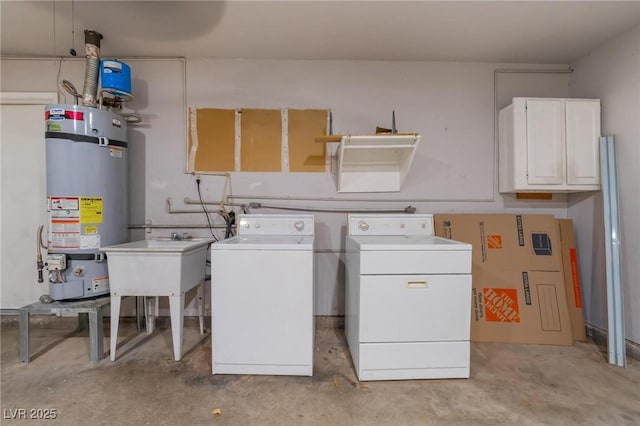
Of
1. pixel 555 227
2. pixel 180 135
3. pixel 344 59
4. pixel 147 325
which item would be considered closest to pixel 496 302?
pixel 555 227

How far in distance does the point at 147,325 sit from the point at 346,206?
184cm

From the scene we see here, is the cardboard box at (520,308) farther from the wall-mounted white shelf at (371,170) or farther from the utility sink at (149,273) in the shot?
the utility sink at (149,273)

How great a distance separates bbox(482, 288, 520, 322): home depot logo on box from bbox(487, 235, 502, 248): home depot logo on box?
0.34m

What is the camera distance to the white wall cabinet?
2107mm

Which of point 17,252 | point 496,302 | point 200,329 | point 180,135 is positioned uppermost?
point 180,135

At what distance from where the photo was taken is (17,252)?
2.35m

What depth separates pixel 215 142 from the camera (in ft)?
7.73

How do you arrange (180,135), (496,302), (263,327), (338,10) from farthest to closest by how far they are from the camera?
(180,135) → (496,302) → (338,10) → (263,327)

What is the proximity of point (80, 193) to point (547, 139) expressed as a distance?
3.30 meters

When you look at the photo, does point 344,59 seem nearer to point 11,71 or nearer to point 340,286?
point 340,286

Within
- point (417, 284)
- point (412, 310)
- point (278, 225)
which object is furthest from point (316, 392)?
point (278, 225)

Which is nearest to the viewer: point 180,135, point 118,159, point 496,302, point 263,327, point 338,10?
point 263,327

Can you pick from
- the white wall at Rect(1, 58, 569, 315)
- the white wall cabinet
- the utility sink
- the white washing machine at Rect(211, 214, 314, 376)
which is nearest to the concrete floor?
the white washing machine at Rect(211, 214, 314, 376)

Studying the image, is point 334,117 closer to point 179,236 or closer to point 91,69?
point 179,236
